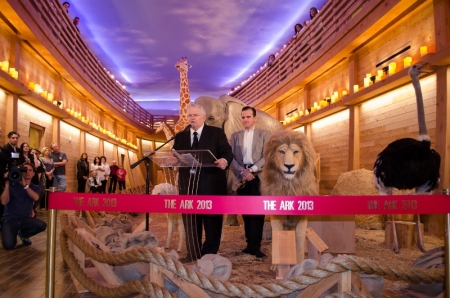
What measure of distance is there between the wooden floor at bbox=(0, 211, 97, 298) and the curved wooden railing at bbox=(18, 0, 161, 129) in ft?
14.4

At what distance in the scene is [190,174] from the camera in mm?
3518

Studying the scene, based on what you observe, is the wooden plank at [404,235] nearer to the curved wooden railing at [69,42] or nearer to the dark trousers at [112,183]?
the curved wooden railing at [69,42]

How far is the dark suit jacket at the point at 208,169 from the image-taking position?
3604 mm

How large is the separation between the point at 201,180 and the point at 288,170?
790 mm

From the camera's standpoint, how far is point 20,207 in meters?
4.55

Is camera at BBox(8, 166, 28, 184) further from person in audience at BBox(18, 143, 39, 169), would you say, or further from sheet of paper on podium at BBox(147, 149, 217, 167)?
sheet of paper on podium at BBox(147, 149, 217, 167)

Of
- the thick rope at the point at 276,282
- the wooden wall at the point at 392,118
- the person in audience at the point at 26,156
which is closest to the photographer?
the thick rope at the point at 276,282

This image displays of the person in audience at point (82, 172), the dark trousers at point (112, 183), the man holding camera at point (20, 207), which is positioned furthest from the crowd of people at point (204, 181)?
the dark trousers at point (112, 183)

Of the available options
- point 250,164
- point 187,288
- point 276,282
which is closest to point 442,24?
point 250,164

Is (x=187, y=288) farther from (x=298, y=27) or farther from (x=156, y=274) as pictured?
(x=298, y=27)

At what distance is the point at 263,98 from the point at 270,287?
43.7ft

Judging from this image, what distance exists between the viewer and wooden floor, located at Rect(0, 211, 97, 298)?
9.43 ft

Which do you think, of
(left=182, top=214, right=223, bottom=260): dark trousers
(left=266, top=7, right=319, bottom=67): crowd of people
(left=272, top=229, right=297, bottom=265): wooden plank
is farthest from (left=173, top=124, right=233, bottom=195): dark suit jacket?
(left=266, top=7, right=319, bottom=67): crowd of people

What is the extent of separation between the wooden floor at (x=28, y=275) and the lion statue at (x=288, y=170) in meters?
1.74
